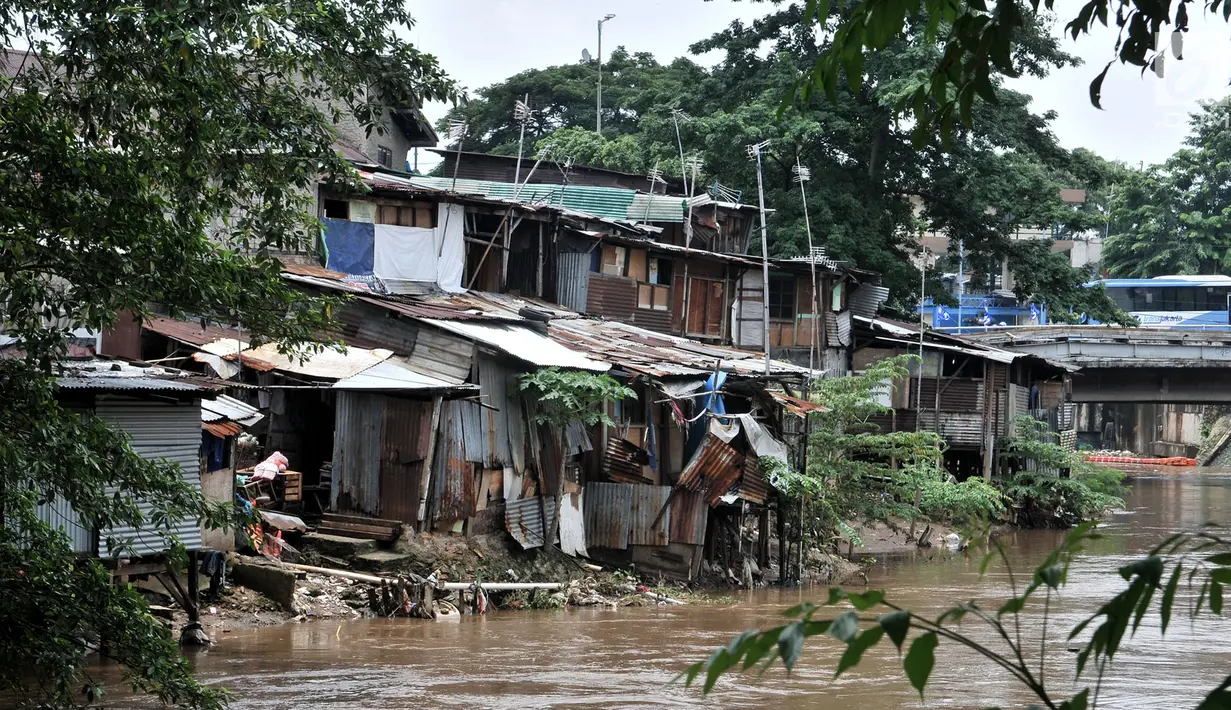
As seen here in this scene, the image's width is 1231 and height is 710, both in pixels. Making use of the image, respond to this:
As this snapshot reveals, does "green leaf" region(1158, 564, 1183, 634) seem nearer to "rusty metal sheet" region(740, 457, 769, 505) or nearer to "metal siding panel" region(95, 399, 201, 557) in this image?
"metal siding panel" region(95, 399, 201, 557)

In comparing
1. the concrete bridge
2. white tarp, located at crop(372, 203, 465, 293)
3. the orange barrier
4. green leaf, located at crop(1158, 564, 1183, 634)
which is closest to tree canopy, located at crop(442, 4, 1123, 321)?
the concrete bridge

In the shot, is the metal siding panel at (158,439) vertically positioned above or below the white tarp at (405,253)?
below

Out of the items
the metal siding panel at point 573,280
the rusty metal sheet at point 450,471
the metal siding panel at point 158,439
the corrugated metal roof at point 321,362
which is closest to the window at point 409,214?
the metal siding panel at point 573,280

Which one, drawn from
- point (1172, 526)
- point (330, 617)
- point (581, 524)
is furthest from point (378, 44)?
point (1172, 526)

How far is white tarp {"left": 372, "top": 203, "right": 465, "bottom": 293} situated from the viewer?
2220 cm

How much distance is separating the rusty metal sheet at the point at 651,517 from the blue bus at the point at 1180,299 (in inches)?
1264

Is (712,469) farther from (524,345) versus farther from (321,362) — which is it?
(321,362)

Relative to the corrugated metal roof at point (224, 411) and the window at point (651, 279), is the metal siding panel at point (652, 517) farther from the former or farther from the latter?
the window at point (651, 279)

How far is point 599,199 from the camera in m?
30.1

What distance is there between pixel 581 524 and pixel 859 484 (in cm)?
672

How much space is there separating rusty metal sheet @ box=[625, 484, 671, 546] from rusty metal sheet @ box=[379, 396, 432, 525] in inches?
154

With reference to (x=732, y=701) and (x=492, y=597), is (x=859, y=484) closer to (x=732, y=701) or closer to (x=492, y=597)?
(x=492, y=597)

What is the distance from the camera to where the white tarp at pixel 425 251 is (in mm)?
22203

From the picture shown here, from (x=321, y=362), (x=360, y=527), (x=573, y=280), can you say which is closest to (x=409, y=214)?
(x=573, y=280)
